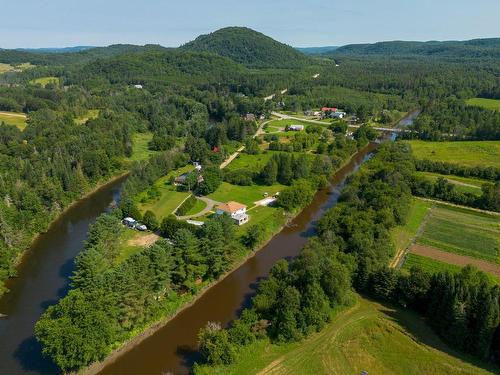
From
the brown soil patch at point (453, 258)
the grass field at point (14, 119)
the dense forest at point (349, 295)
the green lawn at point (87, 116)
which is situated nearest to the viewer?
the dense forest at point (349, 295)

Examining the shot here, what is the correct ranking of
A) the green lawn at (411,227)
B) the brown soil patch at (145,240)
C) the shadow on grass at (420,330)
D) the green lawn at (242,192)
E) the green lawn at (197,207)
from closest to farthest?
1. the shadow on grass at (420,330)
2. the brown soil patch at (145,240)
3. the green lawn at (411,227)
4. the green lawn at (197,207)
5. the green lawn at (242,192)

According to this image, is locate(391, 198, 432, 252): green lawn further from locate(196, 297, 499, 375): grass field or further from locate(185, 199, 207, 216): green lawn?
locate(185, 199, 207, 216): green lawn

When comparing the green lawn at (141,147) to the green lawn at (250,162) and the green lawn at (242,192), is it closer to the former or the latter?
the green lawn at (250,162)

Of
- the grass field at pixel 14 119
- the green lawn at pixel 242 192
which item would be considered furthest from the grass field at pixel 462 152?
the grass field at pixel 14 119

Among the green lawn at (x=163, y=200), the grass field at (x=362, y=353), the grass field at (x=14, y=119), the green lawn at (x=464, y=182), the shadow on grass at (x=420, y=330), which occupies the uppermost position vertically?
the grass field at (x=14, y=119)

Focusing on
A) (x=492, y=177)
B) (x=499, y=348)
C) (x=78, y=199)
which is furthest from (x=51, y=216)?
(x=492, y=177)

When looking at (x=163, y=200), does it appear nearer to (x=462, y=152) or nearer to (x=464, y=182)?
(x=464, y=182)

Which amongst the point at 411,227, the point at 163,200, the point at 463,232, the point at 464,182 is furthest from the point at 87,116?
the point at 463,232
